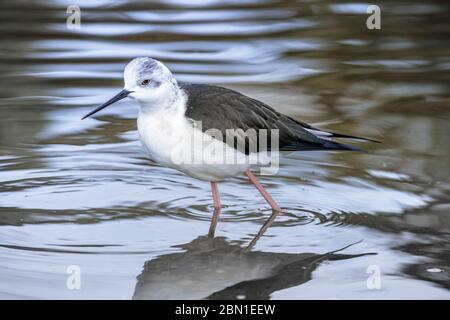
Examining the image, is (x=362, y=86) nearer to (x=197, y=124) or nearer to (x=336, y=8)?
(x=336, y=8)

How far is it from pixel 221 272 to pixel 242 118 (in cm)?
153

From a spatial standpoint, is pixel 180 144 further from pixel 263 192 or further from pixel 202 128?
pixel 263 192

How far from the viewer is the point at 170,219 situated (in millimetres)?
7402

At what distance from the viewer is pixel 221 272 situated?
21.3ft

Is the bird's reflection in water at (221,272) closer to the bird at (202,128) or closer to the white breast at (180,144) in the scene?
the bird at (202,128)

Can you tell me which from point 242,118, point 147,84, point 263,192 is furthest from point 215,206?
point 147,84

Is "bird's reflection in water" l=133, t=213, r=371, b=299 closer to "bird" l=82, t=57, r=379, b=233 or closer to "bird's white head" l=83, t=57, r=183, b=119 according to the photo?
"bird" l=82, t=57, r=379, b=233

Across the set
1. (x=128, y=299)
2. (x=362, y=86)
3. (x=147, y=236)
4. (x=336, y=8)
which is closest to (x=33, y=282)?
(x=128, y=299)

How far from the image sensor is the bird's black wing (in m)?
7.32

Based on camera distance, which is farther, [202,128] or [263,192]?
[263,192]

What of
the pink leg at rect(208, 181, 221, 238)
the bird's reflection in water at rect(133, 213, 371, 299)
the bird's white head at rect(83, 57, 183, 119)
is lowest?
the bird's reflection in water at rect(133, 213, 371, 299)

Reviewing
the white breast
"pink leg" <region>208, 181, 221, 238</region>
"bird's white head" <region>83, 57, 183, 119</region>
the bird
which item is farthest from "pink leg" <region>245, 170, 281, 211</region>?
"bird's white head" <region>83, 57, 183, 119</region>

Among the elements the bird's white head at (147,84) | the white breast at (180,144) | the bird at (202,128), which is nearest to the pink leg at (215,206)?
the bird at (202,128)

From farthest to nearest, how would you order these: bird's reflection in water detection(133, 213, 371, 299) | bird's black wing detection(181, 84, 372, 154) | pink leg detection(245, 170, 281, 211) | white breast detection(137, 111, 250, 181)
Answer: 1. pink leg detection(245, 170, 281, 211)
2. bird's black wing detection(181, 84, 372, 154)
3. white breast detection(137, 111, 250, 181)
4. bird's reflection in water detection(133, 213, 371, 299)
